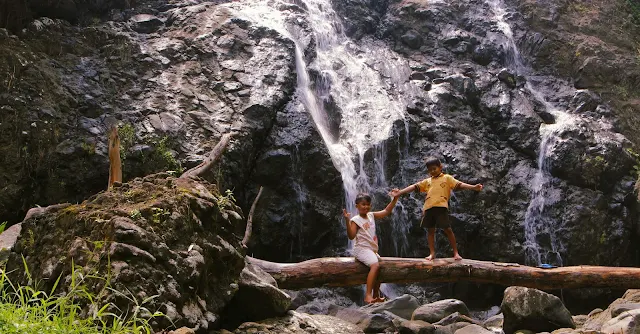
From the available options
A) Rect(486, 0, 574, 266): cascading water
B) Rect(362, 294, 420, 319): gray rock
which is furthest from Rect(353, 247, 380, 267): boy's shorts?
Rect(486, 0, 574, 266): cascading water

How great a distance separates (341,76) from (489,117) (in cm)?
386

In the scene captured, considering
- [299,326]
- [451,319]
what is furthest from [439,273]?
[299,326]

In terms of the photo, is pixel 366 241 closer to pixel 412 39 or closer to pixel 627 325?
pixel 627 325

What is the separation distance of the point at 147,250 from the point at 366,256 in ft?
12.2

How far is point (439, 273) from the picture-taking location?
21.7 feet

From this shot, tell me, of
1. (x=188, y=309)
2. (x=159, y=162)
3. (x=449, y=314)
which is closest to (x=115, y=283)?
(x=188, y=309)

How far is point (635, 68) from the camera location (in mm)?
14461

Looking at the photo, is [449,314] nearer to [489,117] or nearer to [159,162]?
[159,162]

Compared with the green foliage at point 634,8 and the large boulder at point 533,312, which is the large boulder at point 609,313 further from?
the green foliage at point 634,8

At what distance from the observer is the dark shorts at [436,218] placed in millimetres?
7086

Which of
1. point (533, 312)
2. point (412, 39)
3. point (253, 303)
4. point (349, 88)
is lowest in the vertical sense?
point (533, 312)

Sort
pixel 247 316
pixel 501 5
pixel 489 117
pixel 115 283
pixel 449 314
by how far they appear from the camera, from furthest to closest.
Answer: pixel 501 5, pixel 489 117, pixel 449 314, pixel 247 316, pixel 115 283

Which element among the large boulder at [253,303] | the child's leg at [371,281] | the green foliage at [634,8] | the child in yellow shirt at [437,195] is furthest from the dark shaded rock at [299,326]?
the green foliage at [634,8]

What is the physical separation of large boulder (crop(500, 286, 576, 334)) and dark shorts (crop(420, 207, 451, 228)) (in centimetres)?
166
